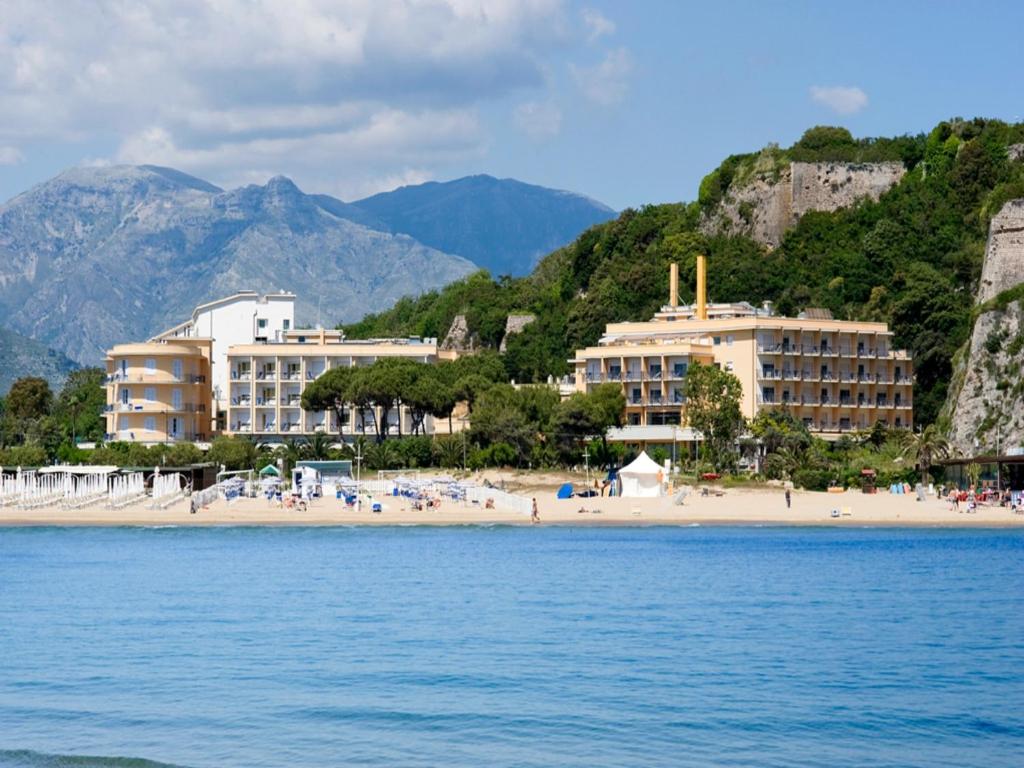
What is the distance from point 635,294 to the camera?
110 m

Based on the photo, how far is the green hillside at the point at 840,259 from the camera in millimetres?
98281

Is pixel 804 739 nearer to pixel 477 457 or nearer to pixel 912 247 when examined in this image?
pixel 477 457

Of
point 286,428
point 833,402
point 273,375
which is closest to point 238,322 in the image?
point 273,375

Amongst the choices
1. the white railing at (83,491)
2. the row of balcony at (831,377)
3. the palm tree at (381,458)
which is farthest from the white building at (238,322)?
the row of balcony at (831,377)

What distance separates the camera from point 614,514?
6819 centimetres

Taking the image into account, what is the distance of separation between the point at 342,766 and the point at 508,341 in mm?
95426

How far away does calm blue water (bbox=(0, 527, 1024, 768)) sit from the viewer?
22452 mm

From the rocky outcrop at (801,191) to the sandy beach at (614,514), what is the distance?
1565 inches

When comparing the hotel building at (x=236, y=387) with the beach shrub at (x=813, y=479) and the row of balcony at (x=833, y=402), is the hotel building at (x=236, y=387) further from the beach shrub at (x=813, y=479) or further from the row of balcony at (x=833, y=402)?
the beach shrub at (x=813, y=479)

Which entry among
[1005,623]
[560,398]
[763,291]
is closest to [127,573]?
[1005,623]

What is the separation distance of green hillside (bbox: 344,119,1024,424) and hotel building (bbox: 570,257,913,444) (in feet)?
9.58

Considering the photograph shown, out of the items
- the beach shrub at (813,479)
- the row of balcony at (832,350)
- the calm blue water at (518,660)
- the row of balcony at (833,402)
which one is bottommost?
the calm blue water at (518,660)

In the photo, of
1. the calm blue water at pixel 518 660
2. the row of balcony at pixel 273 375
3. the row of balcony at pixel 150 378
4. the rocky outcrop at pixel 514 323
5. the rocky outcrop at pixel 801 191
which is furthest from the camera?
the rocky outcrop at pixel 514 323

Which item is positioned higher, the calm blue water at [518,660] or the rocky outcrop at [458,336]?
the rocky outcrop at [458,336]
